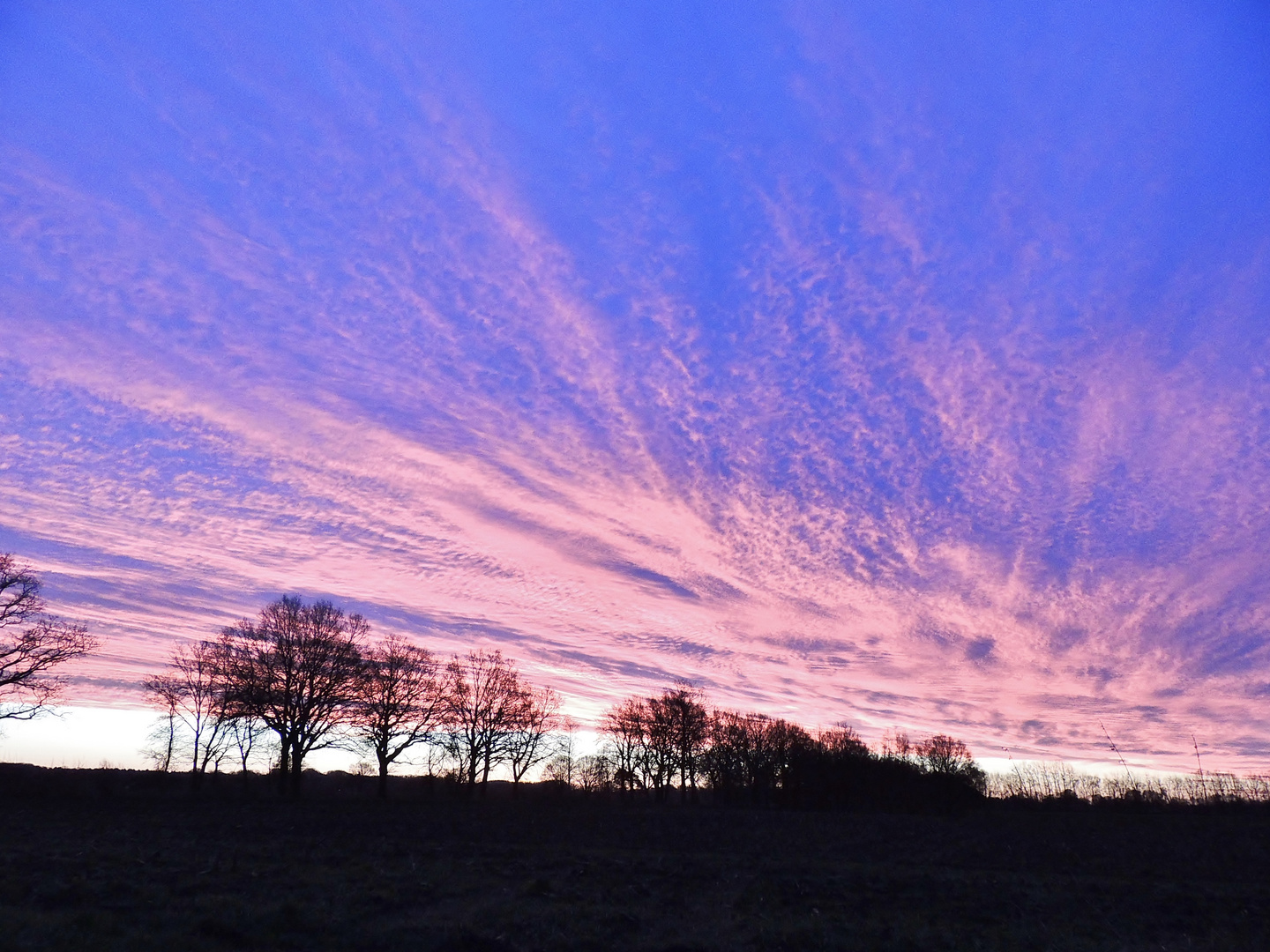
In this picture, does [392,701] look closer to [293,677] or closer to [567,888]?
[293,677]

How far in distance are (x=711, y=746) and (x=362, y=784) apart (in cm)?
5559

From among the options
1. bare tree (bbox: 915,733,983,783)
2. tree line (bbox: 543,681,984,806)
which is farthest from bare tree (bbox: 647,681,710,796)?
bare tree (bbox: 915,733,983,783)

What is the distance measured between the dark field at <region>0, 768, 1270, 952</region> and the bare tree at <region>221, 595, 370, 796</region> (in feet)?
60.1

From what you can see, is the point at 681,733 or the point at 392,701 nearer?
the point at 392,701

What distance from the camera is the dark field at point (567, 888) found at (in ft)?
48.2

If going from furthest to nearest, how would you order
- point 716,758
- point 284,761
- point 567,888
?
point 716,758, point 284,761, point 567,888

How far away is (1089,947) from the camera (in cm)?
1598

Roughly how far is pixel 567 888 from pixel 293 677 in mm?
46925

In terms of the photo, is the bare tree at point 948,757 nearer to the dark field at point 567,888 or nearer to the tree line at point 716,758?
the tree line at point 716,758

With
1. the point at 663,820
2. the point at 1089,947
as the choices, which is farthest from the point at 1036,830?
the point at 1089,947

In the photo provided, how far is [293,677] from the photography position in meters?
58.8

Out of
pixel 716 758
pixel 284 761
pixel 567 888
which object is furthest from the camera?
pixel 716 758

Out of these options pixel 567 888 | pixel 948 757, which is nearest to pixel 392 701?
pixel 567 888

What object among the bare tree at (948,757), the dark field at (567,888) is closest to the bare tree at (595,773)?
the bare tree at (948,757)
